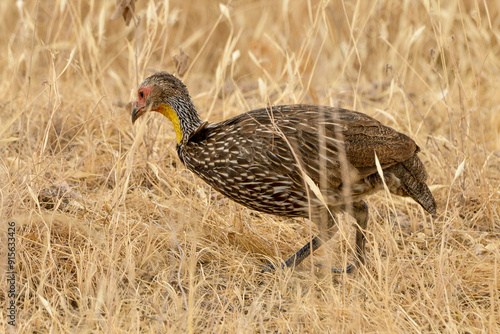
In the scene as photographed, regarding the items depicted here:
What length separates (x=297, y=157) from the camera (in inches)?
135

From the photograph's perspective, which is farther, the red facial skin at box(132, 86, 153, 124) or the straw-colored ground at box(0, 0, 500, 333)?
the red facial skin at box(132, 86, 153, 124)

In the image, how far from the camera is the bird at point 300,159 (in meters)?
3.50

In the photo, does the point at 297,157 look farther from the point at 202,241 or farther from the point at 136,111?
the point at 136,111

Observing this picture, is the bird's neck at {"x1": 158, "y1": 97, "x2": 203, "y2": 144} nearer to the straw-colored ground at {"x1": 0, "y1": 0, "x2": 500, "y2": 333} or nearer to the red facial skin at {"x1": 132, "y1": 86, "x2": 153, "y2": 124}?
the red facial skin at {"x1": 132, "y1": 86, "x2": 153, "y2": 124}

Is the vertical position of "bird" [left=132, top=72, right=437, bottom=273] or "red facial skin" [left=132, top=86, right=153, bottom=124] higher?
"red facial skin" [left=132, top=86, right=153, bottom=124]

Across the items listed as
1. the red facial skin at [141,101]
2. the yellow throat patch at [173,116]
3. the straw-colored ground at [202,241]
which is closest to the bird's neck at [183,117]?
the yellow throat patch at [173,116]

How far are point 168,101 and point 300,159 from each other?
854 millimetres

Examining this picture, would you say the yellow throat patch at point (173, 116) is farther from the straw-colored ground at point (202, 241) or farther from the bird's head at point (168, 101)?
the straw-colored ground at point (202, 241)

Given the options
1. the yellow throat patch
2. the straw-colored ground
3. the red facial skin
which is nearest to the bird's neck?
the yellow throat patch

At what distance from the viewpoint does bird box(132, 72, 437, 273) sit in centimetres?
350

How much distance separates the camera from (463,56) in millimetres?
6746

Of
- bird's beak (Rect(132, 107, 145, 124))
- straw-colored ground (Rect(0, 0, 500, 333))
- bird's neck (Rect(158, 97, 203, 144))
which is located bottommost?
straw-colored ground (Rect(0, 0, 500, 333))

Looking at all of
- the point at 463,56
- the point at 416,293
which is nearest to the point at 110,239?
the point at 416,293

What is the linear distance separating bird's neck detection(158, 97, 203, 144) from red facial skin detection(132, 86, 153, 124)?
0.38 feet
